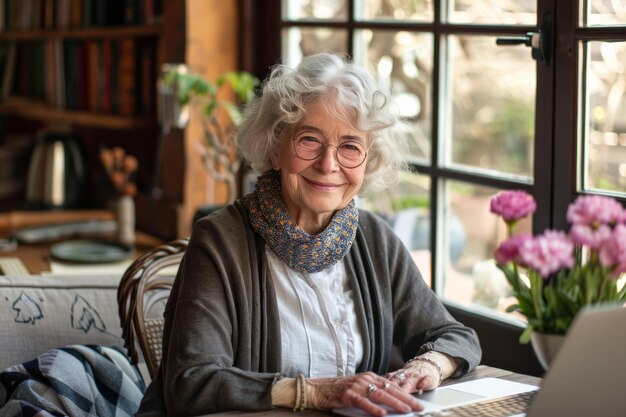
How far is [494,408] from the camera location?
167 centimetres

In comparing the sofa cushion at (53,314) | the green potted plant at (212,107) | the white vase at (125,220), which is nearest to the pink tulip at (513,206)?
the sofa cushion at (53,314)

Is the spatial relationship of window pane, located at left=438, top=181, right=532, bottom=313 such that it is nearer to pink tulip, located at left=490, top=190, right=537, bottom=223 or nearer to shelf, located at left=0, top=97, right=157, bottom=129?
pink tulip, located at left=490, top=190, right=537, bottom=223

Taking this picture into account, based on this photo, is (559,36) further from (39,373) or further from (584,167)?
(39,373)

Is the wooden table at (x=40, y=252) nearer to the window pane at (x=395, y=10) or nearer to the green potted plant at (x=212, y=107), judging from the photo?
the green potted plant at (x=212, y=107)

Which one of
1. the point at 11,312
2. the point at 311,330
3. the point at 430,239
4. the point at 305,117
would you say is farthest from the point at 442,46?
the point at 11,312

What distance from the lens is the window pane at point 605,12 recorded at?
212 cm

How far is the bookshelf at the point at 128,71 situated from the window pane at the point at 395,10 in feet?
1.98

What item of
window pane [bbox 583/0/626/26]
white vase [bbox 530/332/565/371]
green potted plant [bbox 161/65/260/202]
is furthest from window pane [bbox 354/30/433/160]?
white vase [bbox 530/332/565/371]

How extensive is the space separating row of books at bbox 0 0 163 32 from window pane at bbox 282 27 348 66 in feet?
1.81

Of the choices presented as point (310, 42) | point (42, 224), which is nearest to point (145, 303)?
point (310, 42)

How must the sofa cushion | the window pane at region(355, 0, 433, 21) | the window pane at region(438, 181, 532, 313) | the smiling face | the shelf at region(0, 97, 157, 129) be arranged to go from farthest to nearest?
1. the shelf at region(0, 97, 157, 129)
2. the window pane at region(355, 0, 433, 21)
3. the window pane at region(438, 181, 532, 313)
4. the sofa cushion
5. the smiling face

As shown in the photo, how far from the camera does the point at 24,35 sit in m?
4.51

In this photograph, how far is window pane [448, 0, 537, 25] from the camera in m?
2.39

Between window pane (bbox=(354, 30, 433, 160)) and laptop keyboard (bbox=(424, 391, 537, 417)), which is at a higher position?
window pane (bbox=(354, 30, 433, 160))
